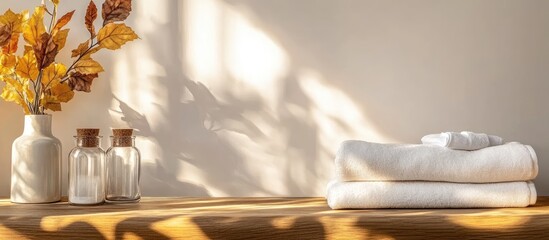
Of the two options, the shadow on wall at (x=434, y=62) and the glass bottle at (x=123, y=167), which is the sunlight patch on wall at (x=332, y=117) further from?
the glass bottle at (x=123, y=167)

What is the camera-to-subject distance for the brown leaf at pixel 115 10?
1434 mm

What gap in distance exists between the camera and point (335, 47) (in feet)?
4.91

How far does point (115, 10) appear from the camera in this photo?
1438mm

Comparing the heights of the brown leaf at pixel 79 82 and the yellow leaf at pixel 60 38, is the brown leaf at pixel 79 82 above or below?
below

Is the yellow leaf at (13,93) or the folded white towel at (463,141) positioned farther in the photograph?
the yellow leaf at (13,93)

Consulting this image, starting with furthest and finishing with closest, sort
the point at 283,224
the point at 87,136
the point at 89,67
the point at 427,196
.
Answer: the point at 89,67
the point at 87,136
the point at 427,196
the point at 283,224

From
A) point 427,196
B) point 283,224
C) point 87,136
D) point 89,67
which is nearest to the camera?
point 283,224

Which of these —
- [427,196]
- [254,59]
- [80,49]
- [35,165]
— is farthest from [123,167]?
[427,196]

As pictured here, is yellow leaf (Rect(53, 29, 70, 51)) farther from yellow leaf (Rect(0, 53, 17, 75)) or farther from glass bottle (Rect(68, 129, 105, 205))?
glass bottle (Rect(68, 129, 105, 205))

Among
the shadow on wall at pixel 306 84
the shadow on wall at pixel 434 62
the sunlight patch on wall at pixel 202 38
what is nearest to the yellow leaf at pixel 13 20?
the shadow on wall at pixel 306 84

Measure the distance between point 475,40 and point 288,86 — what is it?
0.45 m

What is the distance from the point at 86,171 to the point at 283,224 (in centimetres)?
49

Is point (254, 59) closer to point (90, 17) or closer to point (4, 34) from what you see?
point (90, 17)

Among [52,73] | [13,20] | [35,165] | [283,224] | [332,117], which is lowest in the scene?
[283,224]
